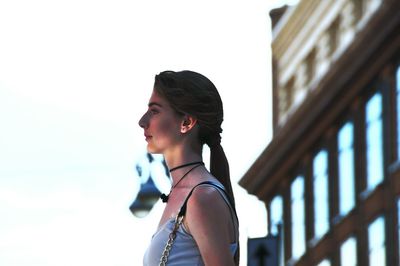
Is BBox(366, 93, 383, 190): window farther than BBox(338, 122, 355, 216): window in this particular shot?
No

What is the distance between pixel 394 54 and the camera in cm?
5984

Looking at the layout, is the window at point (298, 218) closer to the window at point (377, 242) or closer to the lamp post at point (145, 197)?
the window at point (377, 242)

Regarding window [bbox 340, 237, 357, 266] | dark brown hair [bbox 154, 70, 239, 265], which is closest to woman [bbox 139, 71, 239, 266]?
dark brown hair [bbox 154, 70, 239, 265]

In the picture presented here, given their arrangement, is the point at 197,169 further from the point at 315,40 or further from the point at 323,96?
the point at 315,40

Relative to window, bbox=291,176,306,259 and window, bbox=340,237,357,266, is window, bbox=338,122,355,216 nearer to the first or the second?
window, bbox=340,237,357,266

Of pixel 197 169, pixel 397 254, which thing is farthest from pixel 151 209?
pixel 397 254

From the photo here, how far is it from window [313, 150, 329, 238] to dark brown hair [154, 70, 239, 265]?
61.2 meters

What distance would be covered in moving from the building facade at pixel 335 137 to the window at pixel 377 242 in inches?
1.5

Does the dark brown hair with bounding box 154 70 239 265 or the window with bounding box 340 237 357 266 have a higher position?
the window with bounding box 340 237 357 266

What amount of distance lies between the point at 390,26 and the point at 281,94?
Result: 18072 mm

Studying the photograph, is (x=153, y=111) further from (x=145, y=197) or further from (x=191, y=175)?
(x=145, y=197)

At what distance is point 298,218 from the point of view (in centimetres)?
7125

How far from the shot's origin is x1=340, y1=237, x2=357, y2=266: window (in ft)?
202

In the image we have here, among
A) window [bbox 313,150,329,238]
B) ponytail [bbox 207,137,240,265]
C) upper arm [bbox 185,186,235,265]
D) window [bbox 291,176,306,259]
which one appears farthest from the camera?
window [bbox 291,176,306,259]
